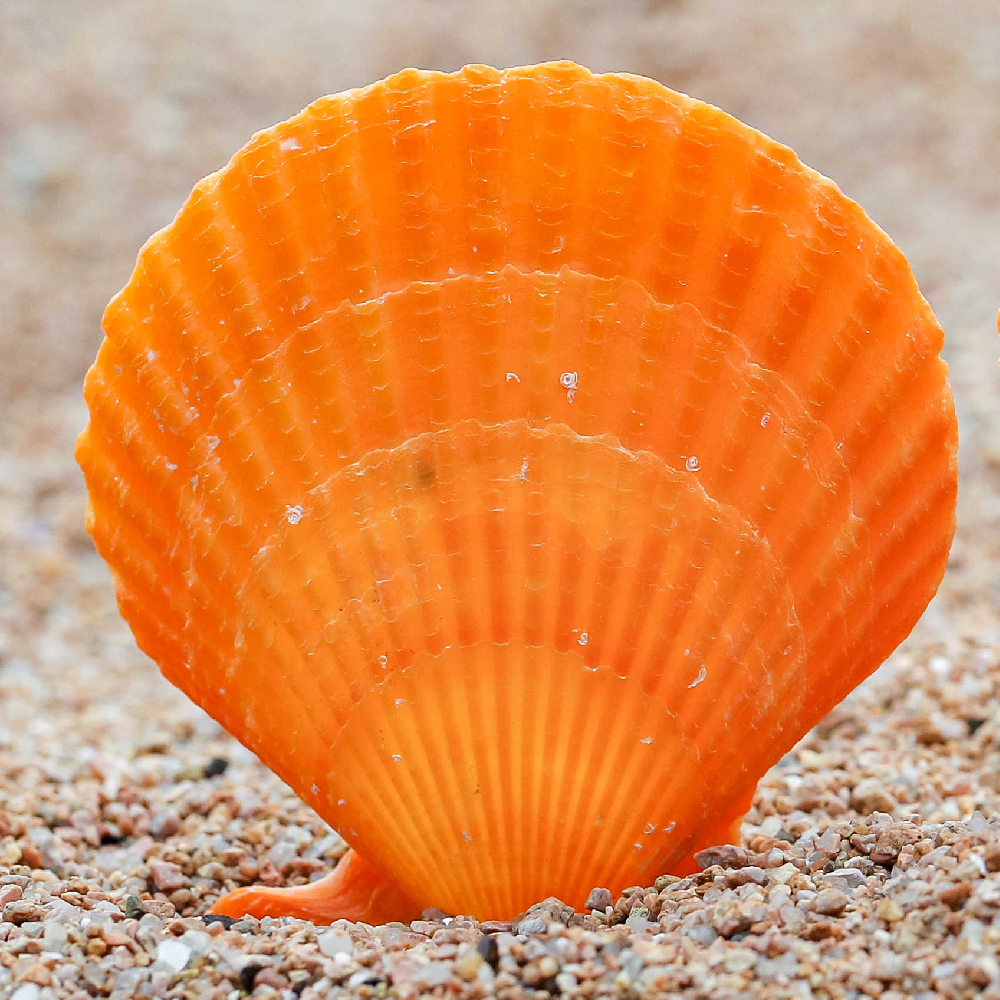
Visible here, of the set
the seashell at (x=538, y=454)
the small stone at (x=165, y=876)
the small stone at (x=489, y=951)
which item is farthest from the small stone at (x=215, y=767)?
the small stone at (x=489, y=951)

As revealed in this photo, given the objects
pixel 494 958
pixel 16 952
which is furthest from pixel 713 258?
pixel 16 952

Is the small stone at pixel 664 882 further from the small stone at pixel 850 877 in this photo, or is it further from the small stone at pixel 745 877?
the small stone at pixel 850 877

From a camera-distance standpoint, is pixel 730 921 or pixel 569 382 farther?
pixel 569 382

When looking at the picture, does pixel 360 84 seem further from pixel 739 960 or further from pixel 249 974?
pixel 739 960

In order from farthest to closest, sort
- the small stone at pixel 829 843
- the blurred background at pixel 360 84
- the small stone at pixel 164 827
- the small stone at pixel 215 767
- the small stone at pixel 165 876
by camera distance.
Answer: the blurred background at pixel 360 84 → the small stone at pixel 215 767 → the small stone at pixel 164 827 → the small stone at pixel 165 876 → the small stone at pixel 829 843

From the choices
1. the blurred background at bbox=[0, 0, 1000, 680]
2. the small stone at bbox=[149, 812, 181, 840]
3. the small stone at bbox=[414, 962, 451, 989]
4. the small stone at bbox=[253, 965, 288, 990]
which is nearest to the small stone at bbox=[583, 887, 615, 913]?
the small stone at bbox=[414, 962, 451, 989]

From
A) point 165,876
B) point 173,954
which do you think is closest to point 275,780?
point 165,876

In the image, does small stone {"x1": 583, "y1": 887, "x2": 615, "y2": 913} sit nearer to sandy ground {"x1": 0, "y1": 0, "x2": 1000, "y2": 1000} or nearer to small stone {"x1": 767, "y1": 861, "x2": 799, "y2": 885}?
sandy ground {"x1": 0, "y1": 0, "x2": 1000, "y2": 1000}
